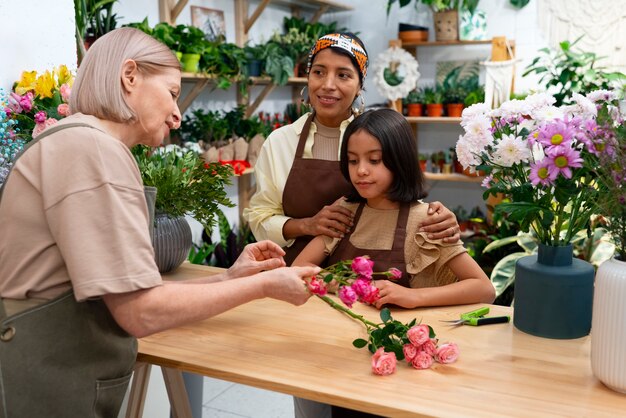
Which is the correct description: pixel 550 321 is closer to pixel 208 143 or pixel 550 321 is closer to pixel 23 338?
pixel 23 338

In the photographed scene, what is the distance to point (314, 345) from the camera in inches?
55.3

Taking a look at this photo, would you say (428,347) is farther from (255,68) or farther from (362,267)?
(255,68)

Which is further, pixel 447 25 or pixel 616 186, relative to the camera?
pixel 447 25

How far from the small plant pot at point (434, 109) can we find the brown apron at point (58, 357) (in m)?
4.27

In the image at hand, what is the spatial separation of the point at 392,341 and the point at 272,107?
4.00 m

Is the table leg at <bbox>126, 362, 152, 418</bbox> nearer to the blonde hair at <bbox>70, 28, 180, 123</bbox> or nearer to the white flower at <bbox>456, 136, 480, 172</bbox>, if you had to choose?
the blonde hair at <bbox>70, 28, 180, 123</bbox>

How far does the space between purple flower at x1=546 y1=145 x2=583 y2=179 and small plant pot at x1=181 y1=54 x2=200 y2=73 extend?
275 cm

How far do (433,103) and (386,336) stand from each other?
410 centimetres

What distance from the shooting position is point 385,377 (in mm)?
1247

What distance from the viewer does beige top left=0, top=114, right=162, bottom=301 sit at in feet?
3.58

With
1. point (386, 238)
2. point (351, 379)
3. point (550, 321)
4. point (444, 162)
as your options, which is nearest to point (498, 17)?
point (444, 162)

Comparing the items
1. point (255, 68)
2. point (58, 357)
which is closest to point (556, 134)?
point (58, 357)

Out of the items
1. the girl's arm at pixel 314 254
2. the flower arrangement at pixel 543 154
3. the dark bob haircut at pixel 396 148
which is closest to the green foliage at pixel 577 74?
the dark bob haircut at pixel 396 148

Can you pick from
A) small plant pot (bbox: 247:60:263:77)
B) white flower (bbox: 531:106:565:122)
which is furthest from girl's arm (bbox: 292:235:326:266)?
small plant pot (bbox: 247:60:263:77)
